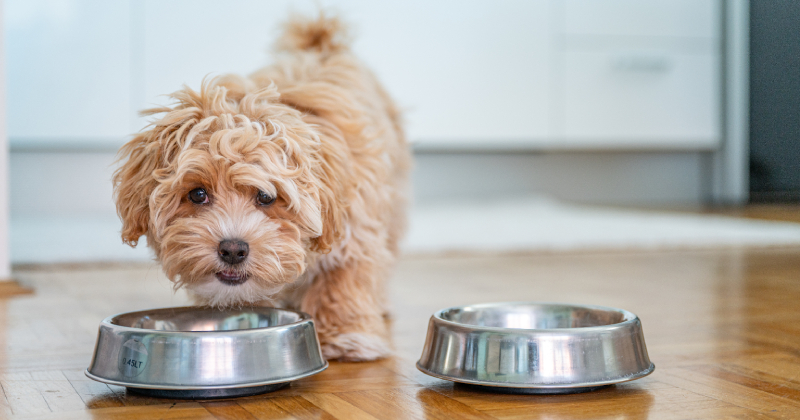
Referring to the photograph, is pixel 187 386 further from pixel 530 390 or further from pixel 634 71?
pixel 634 71

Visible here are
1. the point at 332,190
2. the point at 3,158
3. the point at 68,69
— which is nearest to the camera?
the point at 332,190

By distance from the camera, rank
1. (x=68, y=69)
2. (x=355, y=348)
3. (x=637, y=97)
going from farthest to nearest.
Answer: (x=637, y=97) → (x=68, y=69) → (x=355, y=348)

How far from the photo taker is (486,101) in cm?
511

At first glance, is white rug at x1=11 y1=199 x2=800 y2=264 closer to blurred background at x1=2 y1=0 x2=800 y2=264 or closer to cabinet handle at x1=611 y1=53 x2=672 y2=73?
blurred background at x1=2 y1=0 x2=800 y2=264

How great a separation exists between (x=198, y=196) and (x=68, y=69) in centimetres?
332

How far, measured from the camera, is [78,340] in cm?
167

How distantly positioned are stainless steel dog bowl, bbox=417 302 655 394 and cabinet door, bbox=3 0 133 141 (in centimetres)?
349

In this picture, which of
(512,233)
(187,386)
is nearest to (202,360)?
(187,386)

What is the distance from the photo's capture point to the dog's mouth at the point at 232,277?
130cm

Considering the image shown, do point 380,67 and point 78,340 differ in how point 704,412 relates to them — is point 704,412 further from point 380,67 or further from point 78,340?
point 380,67

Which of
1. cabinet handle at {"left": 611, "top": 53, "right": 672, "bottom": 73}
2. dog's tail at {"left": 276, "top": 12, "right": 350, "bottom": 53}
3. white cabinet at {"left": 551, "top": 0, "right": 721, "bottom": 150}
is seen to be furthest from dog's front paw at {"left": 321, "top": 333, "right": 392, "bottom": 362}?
cabinet handle at {"left": 611, "top": 53, "right": 672, "bottom": 73}

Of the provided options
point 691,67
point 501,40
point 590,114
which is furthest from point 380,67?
point 691,67

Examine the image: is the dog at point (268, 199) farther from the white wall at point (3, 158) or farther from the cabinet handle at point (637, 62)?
the cabinet handle at point (637, 62)

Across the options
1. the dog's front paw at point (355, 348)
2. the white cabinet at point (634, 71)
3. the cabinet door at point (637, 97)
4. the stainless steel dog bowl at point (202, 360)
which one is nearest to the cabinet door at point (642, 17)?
the white cabinet at point (634, 71)
